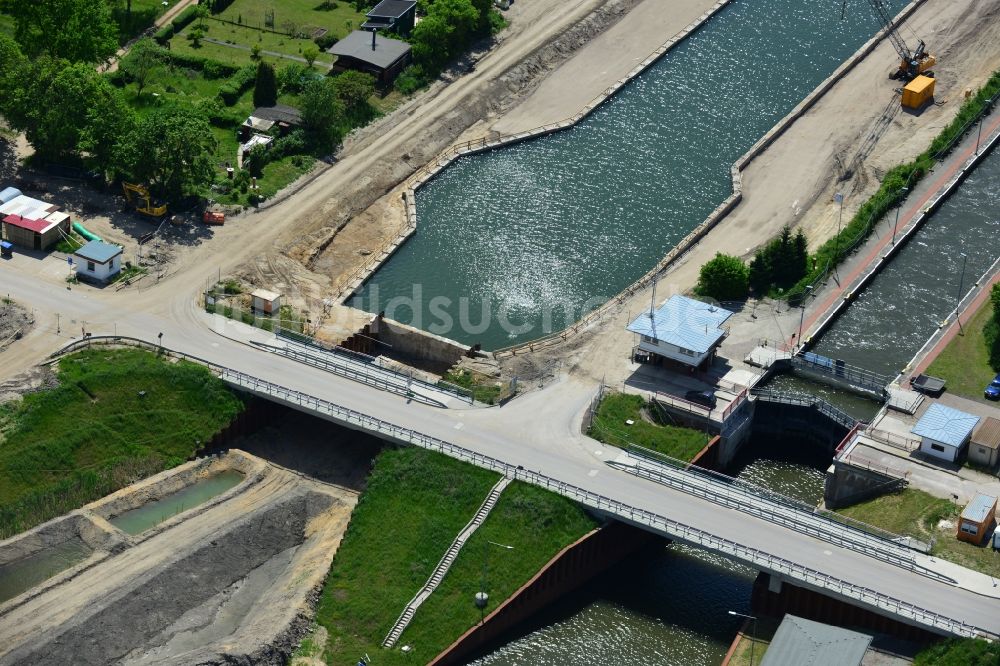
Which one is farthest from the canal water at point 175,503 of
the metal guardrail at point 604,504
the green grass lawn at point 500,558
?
the green grass lawn at point 500,558

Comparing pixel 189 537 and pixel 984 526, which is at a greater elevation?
pixel 984 526

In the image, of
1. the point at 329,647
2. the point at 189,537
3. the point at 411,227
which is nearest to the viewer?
the point at 329,647

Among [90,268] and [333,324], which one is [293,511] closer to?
[333,324]

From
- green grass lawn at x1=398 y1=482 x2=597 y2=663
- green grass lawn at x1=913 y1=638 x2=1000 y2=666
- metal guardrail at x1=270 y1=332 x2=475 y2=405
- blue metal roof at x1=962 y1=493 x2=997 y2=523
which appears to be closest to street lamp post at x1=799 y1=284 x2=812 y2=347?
blue metal roof at x1=962 y1=493 x2=997 y2=523

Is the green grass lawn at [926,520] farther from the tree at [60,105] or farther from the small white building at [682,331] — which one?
the tree at [60,105]

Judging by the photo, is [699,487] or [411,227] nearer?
[699,487]

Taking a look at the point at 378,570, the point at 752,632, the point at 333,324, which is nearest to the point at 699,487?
the point at 752,632
